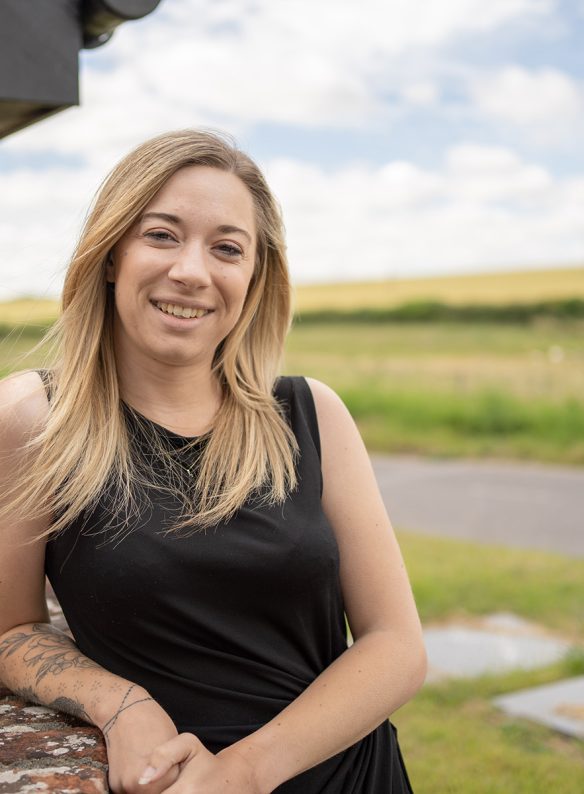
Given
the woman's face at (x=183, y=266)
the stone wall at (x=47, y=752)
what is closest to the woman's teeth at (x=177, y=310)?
the woman's face at (x=183, y=266)

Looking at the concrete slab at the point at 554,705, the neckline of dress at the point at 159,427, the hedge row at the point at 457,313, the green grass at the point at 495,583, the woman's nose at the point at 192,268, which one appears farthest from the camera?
the hedge row at the point at 457,313

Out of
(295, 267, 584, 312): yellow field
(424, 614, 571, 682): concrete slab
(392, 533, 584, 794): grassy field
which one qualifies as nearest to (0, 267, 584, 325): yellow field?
(295, 267, 584, 312): yellow field

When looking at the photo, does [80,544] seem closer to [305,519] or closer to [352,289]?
[305,519]

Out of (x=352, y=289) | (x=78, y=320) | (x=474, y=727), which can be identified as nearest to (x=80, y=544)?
(x=78, y=320)

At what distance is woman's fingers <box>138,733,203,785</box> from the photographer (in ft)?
4.56

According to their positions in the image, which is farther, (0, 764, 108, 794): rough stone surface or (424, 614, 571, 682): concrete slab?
(424, 614, 571, 682): concrete slab

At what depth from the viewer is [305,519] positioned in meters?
1.77

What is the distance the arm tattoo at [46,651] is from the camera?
1.62m

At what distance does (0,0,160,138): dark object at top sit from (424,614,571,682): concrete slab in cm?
327

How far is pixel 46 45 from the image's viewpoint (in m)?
1.60

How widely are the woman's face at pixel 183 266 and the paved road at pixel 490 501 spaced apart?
16.6 feet

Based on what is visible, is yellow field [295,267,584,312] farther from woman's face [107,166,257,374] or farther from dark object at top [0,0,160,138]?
dark object at top [0,0,160,138]

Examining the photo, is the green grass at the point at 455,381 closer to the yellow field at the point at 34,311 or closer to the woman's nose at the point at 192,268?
the yellow field at the point at 34,311

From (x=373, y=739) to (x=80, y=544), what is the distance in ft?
2.14
